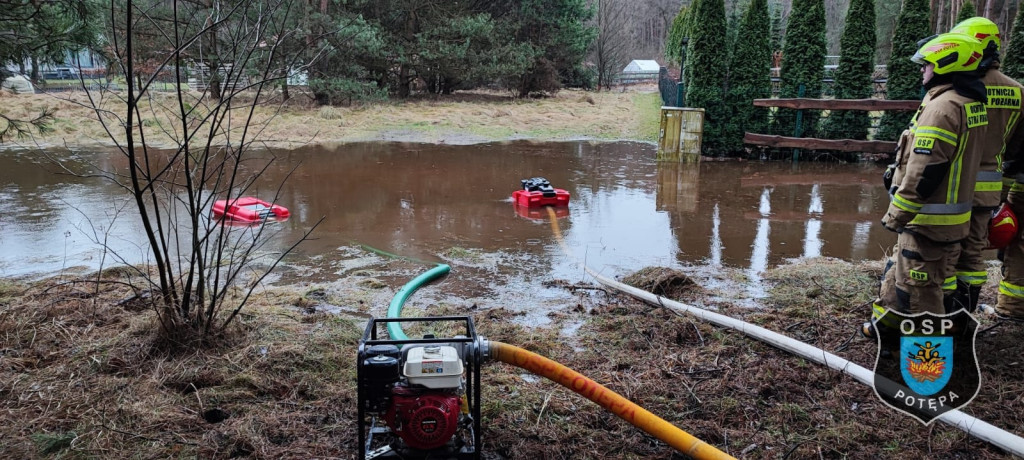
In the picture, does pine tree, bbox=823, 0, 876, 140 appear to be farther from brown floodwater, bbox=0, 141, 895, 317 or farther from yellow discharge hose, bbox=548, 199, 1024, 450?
yellow discharge hose, bbox=548, 199, 1024, 450

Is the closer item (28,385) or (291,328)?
(28,385)

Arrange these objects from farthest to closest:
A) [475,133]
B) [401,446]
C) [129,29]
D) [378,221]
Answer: [475,133]
[378,221]
[129,29]
[401,446]

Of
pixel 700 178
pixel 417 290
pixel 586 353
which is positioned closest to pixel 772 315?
pixel 586 353

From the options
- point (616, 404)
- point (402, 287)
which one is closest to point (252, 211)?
point (402, 287)

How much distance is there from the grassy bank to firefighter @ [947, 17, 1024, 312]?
1241 cm

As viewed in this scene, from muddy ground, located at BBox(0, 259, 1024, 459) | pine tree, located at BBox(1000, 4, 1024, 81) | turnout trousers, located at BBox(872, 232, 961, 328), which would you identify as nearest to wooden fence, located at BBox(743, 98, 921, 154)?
pine tree, located at BBox(1000, 4, 1024, 81)

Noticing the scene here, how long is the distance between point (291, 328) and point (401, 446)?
1.70 meters

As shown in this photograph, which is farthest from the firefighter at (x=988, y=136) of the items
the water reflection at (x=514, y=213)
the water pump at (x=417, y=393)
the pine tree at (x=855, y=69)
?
the pine tree at (x=855, y=69)

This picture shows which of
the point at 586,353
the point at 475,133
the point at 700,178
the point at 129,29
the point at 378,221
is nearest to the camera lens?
the point at 129,29

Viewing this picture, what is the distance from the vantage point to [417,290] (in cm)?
533

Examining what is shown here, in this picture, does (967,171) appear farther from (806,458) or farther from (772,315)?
(806,458)

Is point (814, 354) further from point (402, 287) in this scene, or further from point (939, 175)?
point (402, 287)

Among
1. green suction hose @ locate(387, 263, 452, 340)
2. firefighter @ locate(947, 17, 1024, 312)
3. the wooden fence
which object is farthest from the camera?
the wooden fence

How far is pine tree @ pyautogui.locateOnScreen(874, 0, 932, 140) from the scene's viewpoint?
12164 mm
